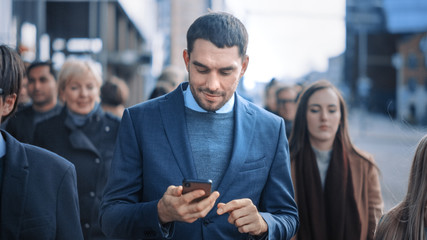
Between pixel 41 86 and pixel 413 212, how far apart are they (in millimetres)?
4141

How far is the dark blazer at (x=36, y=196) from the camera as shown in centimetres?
203

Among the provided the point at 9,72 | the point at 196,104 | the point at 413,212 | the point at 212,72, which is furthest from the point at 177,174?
the point at 413,212

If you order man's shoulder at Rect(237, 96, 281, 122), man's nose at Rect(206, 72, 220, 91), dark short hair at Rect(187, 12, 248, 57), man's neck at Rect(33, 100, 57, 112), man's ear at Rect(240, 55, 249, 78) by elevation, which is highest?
dark short hair at Rect(187, 12, 248, 57)

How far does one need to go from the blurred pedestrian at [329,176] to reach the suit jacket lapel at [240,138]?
1.45 m

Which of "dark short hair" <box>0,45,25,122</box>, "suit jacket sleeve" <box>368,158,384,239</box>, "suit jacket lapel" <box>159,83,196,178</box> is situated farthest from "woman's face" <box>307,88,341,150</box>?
"dark short hair" <box>0,45,25,122</box>

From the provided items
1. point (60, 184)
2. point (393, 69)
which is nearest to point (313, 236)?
point (60, 184)

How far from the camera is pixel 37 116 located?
5.42 metres

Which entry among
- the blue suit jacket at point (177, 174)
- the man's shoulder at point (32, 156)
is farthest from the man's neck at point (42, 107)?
the man's shoulder at point (32, 156)

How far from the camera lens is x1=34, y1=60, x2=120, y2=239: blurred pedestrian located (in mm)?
4473

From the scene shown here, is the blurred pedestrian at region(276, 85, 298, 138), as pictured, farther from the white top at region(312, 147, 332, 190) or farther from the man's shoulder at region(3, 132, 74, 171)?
the man's shoulder at region(3, 132, 74, 171)

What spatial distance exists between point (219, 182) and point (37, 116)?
3.55 m

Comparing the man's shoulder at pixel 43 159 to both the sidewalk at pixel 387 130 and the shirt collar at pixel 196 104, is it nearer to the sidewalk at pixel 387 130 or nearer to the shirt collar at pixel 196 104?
the shirt collar at pixel 196 104

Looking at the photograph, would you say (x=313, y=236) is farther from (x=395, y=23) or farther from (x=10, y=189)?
(x=395, y=23)

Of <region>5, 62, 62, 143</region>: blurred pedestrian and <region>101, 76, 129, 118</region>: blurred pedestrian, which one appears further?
<region>101, 76, 129, 118</region>: blurred pedestrian
